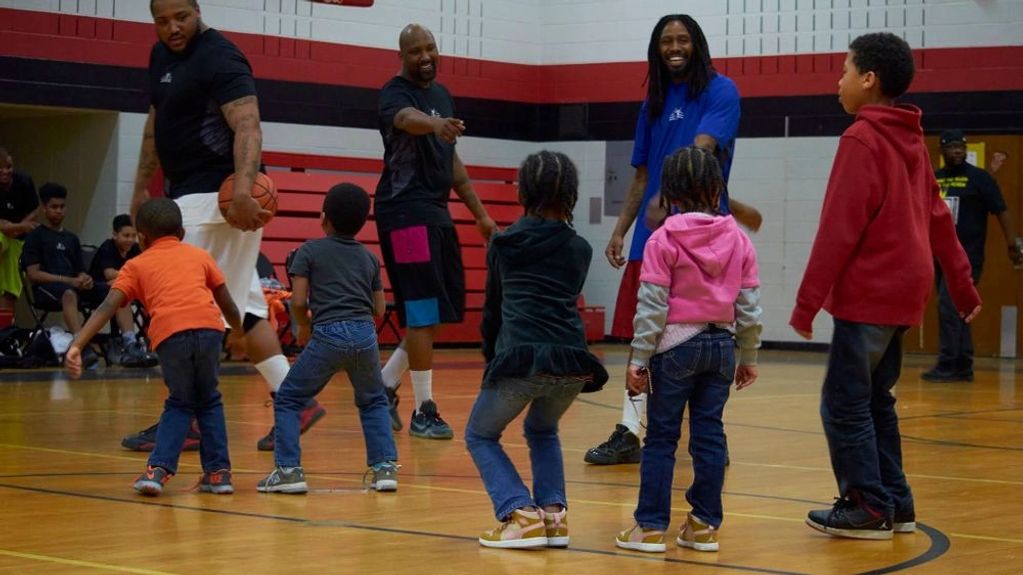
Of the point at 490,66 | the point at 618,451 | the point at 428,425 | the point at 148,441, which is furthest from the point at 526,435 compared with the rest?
the point at 490,66

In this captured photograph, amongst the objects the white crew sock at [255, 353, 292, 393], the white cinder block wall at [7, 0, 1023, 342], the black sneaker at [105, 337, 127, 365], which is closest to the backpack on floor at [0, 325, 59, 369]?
the black sneaker at [105, 337, 127, 365]

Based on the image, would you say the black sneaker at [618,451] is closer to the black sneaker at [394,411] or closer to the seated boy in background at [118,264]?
the black sneaker at [394,411]

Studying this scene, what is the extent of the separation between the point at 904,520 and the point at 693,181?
4.45 feet

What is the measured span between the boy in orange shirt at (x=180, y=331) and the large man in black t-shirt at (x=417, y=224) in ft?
6.77

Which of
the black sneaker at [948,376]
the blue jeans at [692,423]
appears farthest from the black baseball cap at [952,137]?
the blue jeans at [692,423]

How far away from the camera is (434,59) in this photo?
27.3 ft

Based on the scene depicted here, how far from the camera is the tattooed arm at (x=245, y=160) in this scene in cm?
694

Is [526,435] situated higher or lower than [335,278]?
lower

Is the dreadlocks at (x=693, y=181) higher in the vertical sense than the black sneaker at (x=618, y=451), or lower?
higher

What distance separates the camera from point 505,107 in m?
18.1

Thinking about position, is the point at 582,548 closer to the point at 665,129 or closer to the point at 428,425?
the point at 665,129

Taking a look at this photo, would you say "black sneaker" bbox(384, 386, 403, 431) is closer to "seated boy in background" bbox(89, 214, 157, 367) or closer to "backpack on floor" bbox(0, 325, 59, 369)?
"seated boy in background" bbox(89, 214, 157, 367)

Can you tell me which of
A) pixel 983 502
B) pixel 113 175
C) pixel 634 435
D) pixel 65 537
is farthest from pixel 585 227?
pixel 65 537

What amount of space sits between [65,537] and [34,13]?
1017cm
